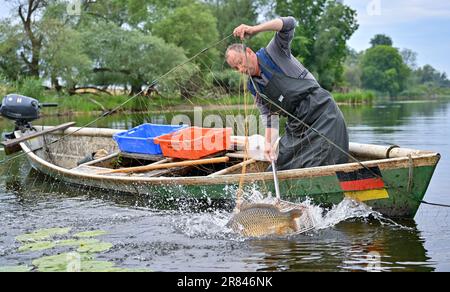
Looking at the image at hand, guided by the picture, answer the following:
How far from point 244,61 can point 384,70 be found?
9100 cm

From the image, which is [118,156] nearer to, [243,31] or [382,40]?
[243,31]

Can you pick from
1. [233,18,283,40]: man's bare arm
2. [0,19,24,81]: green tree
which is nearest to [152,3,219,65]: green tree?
[0,19,24,81]: green tree

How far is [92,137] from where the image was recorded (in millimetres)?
11227

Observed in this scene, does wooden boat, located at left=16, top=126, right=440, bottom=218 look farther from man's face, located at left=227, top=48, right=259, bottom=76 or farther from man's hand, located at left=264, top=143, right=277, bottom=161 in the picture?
man's face, located at left=227, top=48, right=259, bottom=76

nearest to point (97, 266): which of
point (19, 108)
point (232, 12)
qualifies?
point (19, 108)

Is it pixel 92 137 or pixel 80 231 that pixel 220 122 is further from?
pixel 80 231

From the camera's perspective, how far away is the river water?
5.05 meters

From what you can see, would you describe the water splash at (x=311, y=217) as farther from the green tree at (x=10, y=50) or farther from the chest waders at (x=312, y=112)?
the green tree at (x=10, y=50)

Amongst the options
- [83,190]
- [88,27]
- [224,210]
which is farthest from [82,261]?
[88,27]

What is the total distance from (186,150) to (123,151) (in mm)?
1600

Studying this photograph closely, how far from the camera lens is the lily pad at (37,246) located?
5.53 metres

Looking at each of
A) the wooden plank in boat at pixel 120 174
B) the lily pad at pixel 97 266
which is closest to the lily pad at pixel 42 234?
the lily pad at pixel 97 266

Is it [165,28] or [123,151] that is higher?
[165,28]

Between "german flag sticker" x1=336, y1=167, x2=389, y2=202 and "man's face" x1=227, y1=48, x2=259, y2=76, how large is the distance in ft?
4.91
